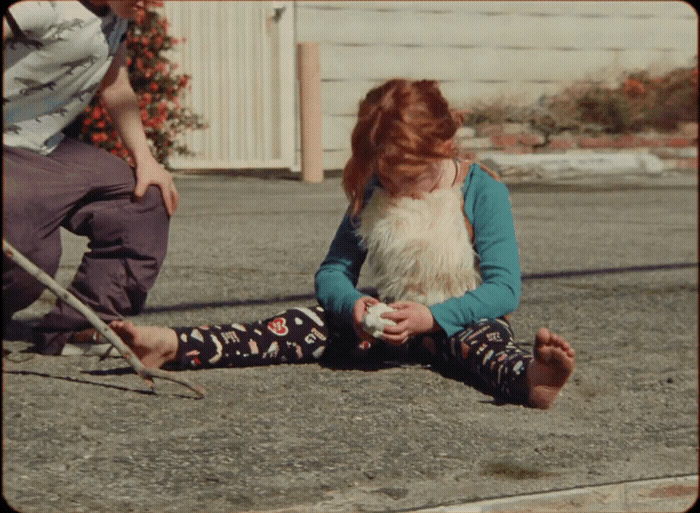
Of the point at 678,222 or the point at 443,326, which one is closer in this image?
the point at 443,326

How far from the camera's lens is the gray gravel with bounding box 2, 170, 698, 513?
235cm

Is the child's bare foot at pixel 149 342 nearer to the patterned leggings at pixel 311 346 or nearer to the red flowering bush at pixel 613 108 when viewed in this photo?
the patterned leggings at pixel 311 346

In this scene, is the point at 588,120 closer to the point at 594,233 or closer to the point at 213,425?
the point at 594,233

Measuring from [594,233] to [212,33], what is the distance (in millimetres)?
5205

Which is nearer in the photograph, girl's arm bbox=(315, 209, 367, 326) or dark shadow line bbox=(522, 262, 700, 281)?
girl's arm bbox=(315, 209, 367, 326)

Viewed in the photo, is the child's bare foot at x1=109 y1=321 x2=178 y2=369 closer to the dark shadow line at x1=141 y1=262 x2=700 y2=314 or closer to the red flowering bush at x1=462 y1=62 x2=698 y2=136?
the dark shadow line at x1=141 y1=262 x2=700 y2=314

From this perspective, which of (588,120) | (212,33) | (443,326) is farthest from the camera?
(588,120)

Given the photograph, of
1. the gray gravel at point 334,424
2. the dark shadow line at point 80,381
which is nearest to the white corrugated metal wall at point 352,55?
the gray gravel at point 334,424

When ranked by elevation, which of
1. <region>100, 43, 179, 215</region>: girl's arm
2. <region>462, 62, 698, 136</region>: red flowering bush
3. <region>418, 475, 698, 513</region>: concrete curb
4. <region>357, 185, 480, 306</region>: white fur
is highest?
<region>100, 43, 179, 215</region>: girl's arm

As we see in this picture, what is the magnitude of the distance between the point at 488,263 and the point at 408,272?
22 centimetres

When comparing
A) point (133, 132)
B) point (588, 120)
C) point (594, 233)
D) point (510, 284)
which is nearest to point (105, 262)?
point (133, 132)

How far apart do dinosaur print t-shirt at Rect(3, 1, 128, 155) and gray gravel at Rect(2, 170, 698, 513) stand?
25.1 inches

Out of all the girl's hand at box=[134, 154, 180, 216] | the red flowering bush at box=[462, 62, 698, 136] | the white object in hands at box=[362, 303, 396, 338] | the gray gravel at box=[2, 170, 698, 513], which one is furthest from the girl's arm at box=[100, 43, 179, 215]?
the red flowering bush at box=[462, 62, 698, 136]

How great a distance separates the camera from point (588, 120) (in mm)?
11969
